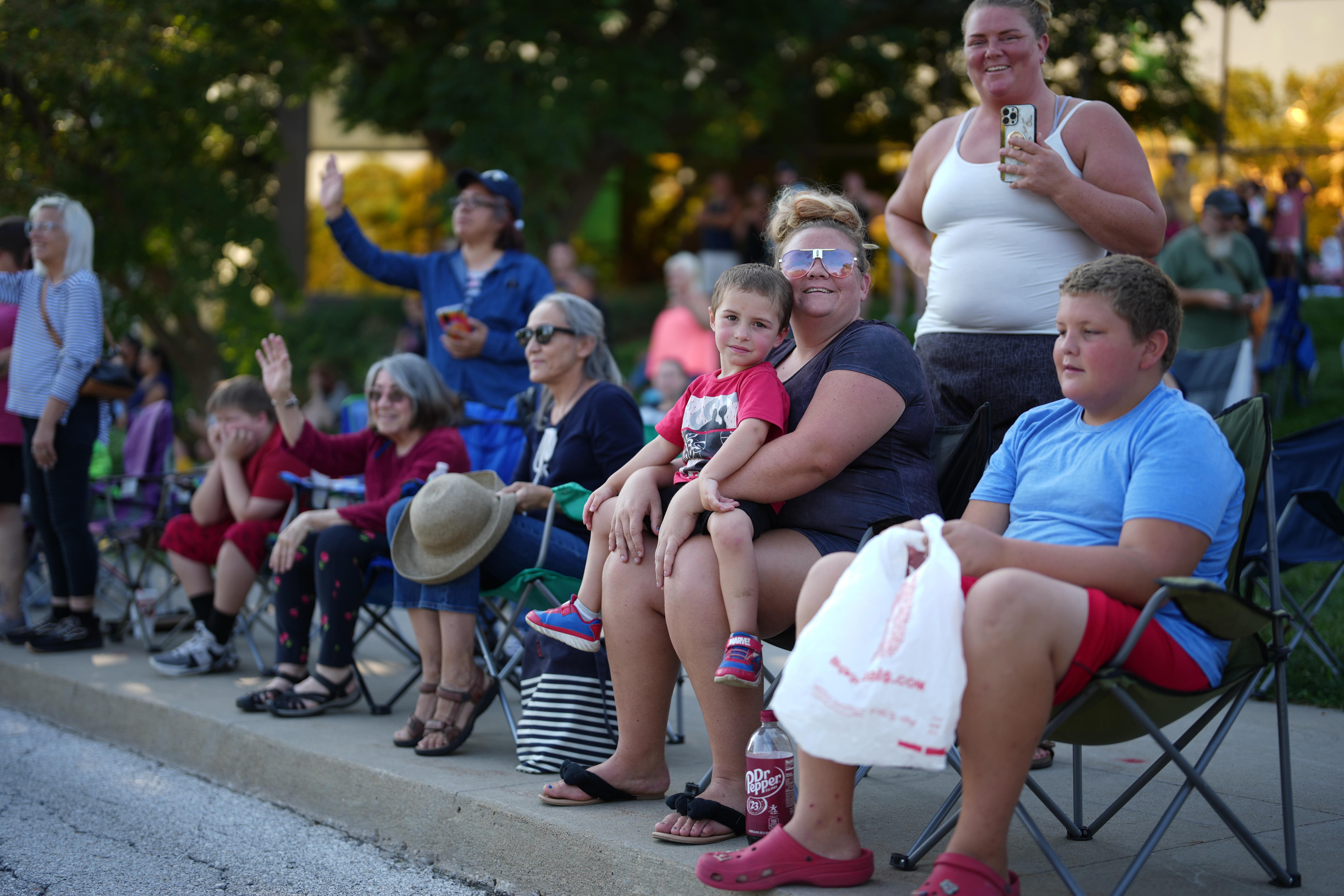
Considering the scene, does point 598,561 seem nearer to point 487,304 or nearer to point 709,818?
point 709,818

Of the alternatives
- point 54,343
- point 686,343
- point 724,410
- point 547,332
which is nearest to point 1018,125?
point 724,410

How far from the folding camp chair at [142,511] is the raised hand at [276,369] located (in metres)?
1.43

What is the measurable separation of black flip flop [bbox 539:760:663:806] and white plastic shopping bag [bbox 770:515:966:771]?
1020mm

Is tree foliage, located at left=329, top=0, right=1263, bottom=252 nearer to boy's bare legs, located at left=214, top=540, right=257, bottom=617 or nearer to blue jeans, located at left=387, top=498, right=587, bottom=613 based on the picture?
boy's bare legs, located at left=214, top=540, right=257, bottom=617

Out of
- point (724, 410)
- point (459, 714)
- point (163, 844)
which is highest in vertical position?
point (724, 410)

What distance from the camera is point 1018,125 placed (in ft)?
10.6

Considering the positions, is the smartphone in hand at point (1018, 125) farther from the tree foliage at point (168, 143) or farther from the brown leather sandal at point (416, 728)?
the tree foliage at point (168, 143)

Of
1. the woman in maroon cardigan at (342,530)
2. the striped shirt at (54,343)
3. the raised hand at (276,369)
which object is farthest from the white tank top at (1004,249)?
the striped shirt at (54,343)

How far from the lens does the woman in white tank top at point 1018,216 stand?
327 centimetres

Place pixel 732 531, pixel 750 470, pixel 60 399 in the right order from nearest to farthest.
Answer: pixel 732 531 < pixel 750 470 < pixel 60 399

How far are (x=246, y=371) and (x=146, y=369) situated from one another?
308 cm

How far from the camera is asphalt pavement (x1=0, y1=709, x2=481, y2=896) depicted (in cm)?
319

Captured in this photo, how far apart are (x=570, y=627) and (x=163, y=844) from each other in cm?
142

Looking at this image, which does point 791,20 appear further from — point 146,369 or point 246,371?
point 146,369
